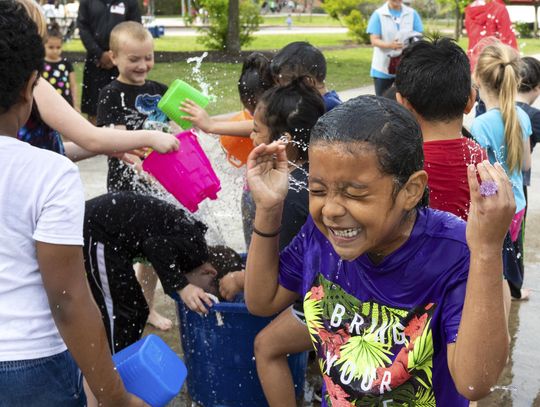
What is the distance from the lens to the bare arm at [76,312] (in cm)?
196

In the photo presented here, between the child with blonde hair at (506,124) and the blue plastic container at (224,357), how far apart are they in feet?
4.83

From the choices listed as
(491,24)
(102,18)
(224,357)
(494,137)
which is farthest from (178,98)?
(491,24)

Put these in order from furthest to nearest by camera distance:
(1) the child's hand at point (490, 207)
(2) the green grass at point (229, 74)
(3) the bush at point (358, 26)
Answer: (3) the bush at point (358, 26) < (2) the green grass at point (229, 74) < (1) the child's hand at point (490, 207)

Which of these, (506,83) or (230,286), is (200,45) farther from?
(230,286)

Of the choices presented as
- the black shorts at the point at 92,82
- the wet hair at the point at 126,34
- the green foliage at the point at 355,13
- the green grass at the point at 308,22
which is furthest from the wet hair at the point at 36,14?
the green grass at the point at 308,22

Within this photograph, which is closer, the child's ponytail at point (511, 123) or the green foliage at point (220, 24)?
the child's ponytail at point (511, 123)

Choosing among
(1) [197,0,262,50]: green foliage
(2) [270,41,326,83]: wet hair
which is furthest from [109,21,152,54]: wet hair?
(1) [197,0,262,50]: green foliage

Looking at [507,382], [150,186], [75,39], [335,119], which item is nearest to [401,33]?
[150,186]

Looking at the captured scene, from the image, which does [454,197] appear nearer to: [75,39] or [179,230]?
[179,230]

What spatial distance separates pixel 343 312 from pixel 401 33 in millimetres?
7125

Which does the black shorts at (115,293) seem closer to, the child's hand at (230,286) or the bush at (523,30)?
the child's hand at (230,286)

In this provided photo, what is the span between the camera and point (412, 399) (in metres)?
1.99

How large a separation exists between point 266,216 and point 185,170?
113 cm

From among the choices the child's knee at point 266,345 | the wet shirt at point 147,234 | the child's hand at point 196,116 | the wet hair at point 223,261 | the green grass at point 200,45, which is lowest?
the green grass at point 200,45
